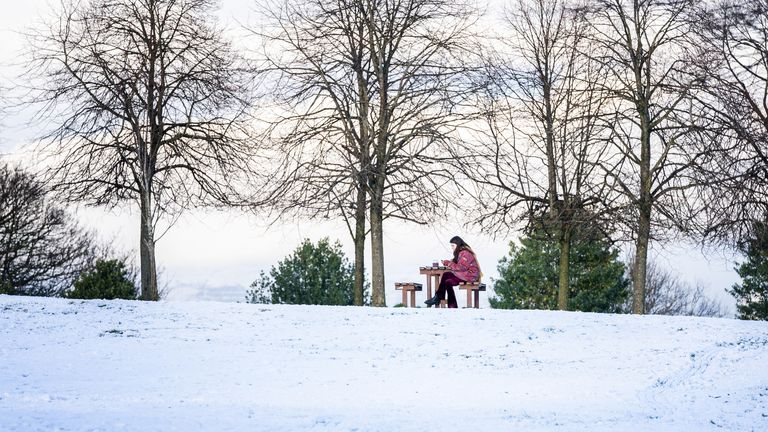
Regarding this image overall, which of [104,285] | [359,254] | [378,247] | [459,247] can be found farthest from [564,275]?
[104,285]

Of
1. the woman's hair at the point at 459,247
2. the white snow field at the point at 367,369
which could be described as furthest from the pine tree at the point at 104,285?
the woman's hair at the point at 459,247

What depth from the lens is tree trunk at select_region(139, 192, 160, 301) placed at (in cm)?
2109

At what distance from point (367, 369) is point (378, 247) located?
7.90m

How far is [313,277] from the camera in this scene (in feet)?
89.2

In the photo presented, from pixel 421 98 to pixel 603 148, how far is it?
4631mm

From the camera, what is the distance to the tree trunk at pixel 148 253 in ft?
69.2

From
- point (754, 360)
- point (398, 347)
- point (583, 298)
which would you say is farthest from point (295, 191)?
point (583, 298)

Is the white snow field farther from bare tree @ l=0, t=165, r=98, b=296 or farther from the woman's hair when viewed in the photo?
bare tree @ l=0, t=165, r=98, b=296

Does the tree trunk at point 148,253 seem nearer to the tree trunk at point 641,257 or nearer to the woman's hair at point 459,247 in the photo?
the woman's hair at point 459,247

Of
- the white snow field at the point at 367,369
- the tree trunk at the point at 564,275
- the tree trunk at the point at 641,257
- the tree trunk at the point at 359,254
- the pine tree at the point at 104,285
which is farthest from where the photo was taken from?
the pine tree at the point at 104,285

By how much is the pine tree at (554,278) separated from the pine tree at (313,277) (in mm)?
7691

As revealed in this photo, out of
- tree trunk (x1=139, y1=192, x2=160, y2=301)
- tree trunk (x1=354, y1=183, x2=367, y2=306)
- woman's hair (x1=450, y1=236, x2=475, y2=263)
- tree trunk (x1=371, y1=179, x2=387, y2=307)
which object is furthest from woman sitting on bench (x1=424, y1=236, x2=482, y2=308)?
tree trunk (x1=139, y1=192, x2=160, y2=301)

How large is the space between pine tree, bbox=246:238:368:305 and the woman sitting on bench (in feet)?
23.5

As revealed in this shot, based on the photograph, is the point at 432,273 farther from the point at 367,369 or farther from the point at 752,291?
the point at 752,291
